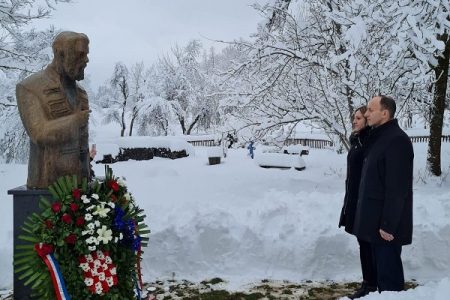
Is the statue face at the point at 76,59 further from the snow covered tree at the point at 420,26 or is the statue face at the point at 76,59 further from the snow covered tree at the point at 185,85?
the snow covered tree at the point at 185,85

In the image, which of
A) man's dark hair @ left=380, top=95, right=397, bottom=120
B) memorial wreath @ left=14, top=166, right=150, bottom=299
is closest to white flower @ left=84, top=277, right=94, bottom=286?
memorial wreath @ left=14, top=166, right=150, bottom=299

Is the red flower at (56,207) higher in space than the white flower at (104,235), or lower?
higher

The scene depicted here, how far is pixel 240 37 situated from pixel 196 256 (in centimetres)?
464

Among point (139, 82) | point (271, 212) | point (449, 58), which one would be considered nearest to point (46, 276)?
point (271, 212)

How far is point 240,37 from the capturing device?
8.34 m

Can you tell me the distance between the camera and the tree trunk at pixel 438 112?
345 inches

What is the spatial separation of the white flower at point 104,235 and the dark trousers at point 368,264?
→ 252cm

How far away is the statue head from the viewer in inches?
131

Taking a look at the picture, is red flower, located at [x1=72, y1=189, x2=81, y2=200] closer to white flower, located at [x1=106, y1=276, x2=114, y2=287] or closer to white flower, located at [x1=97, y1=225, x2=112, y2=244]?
white flower, located at [x1=97, y1=225, x2=112, y2=244]

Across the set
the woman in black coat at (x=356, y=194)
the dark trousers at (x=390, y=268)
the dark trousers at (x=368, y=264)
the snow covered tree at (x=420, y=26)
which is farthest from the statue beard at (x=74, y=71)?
the snow covered tree at (x=420, y=26)

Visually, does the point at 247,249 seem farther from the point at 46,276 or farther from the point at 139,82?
the point at 139,82

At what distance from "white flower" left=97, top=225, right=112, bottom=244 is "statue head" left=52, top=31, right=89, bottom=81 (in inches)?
50.9

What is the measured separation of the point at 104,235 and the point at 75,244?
215 millimetres

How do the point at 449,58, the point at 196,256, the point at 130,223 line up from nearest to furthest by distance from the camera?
the point at 130,223 < the point at 196,256 < the point at 449,58
